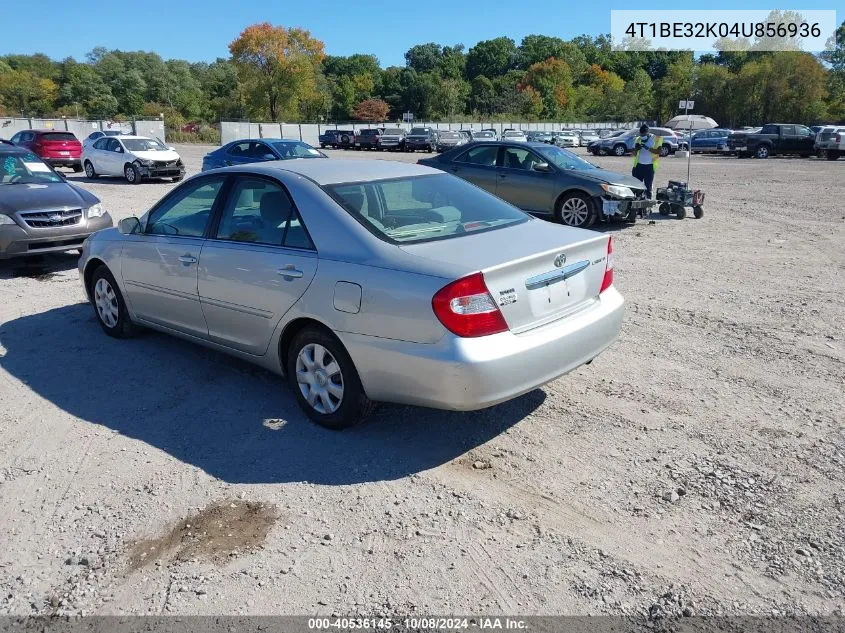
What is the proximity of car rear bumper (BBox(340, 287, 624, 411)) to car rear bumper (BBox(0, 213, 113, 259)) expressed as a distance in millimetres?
6594

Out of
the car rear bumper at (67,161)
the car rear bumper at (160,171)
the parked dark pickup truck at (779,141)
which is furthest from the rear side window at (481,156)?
the parked dark pickup truck at (779,141)

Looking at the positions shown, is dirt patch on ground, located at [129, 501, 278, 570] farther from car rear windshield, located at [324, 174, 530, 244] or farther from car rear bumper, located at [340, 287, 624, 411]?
car rear windshield, located at [324, 174, 530, 244]

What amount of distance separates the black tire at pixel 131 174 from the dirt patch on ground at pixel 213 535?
20594mm

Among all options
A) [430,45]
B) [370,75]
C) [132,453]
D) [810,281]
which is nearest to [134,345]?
[132,453]

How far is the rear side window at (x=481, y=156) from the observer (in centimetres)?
1332

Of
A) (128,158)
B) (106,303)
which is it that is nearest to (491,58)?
(128,158)

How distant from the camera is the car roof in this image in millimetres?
4766

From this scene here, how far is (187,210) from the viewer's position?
550 cm

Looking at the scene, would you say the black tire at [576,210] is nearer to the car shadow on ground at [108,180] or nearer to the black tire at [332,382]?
the black tire at [332,382]

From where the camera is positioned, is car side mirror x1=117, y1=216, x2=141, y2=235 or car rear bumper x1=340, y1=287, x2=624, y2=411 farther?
car side mirror x1=117, y1=216, x2=141, y2=235

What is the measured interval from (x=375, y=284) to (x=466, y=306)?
559mm

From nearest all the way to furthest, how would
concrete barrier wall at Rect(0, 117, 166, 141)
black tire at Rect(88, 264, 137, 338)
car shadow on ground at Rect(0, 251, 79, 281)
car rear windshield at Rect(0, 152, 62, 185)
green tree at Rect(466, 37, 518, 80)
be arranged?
1. black tire at Rect(88, 264, 137, 338)
2. car shadow on ground at Rect(0, 251, 79, 281)
3. car rear windshield at Rect(0, 152, 62, 185)
4. concrete barrier wall at Rect(0, 117, 166, 141)
5. green tree at Rect(466, 37, 518, 80)

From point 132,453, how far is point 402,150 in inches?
1796

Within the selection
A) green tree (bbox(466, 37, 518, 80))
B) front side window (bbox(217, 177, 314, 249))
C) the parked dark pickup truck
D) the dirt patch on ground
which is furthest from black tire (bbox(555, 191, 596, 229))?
green tree (bbox(466, 37, 518, 80))
